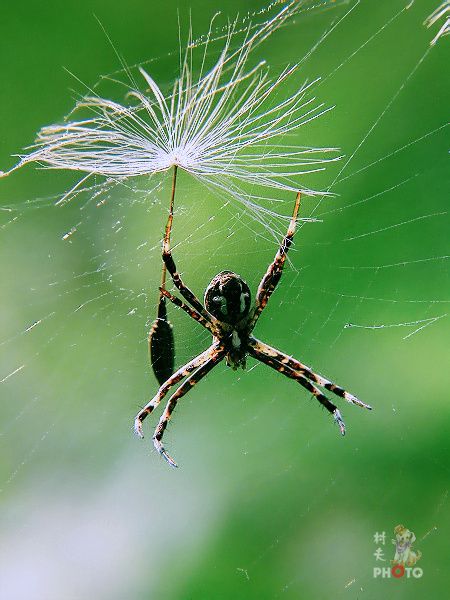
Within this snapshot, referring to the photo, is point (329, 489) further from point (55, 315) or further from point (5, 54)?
point (5, 54)

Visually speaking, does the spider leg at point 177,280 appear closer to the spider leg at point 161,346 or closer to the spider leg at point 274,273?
the spider leg at point 161,346

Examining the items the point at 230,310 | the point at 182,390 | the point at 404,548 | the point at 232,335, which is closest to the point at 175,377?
the point at 182,390

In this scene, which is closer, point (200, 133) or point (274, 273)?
point (200, 133)

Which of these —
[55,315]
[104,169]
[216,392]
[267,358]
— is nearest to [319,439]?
[216,392]

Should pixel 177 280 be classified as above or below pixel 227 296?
above

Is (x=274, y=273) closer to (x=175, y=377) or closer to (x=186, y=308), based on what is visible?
(x=186, y=308)

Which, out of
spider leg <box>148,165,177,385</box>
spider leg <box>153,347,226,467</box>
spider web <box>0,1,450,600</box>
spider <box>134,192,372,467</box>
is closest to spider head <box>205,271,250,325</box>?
spider <box>134,192,372,467</box>
